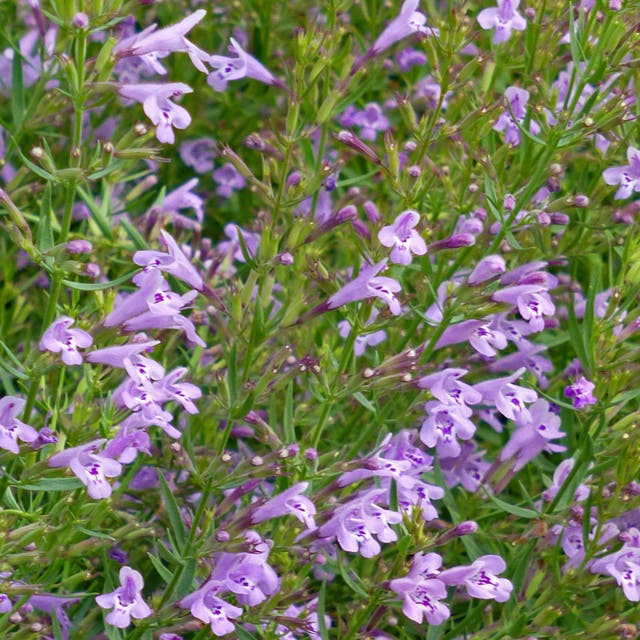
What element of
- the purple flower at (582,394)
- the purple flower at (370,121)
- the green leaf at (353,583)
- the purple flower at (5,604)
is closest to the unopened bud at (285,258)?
the green leaf at (353,583)

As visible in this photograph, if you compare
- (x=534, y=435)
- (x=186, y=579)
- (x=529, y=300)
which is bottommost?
(x=186, y=579)

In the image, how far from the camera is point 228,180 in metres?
4.55

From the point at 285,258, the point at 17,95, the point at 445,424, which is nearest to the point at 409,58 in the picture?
the point at 17,95

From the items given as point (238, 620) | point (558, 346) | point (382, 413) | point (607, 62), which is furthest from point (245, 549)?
point (558, 346)

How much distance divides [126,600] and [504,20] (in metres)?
1.81

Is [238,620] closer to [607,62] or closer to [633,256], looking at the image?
[633,256]

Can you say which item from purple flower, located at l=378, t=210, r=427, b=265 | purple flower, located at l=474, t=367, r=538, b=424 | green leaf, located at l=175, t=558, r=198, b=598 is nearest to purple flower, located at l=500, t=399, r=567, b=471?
purple flower, located at l=474, t=367, r=538, b=424

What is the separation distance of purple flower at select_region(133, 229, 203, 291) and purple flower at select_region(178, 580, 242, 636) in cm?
73

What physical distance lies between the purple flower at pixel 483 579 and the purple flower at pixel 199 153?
2258 mm

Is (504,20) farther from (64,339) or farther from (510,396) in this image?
(64,339)

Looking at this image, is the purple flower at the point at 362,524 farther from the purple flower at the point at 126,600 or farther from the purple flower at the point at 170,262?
the purple flower at the point at 170,262

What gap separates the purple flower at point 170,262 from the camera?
9.27 feet

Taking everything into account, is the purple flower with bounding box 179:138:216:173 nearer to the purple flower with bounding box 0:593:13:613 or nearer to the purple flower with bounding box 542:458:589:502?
the purple flower with bounding box 542:458:589:502

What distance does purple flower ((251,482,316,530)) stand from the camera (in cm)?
268
